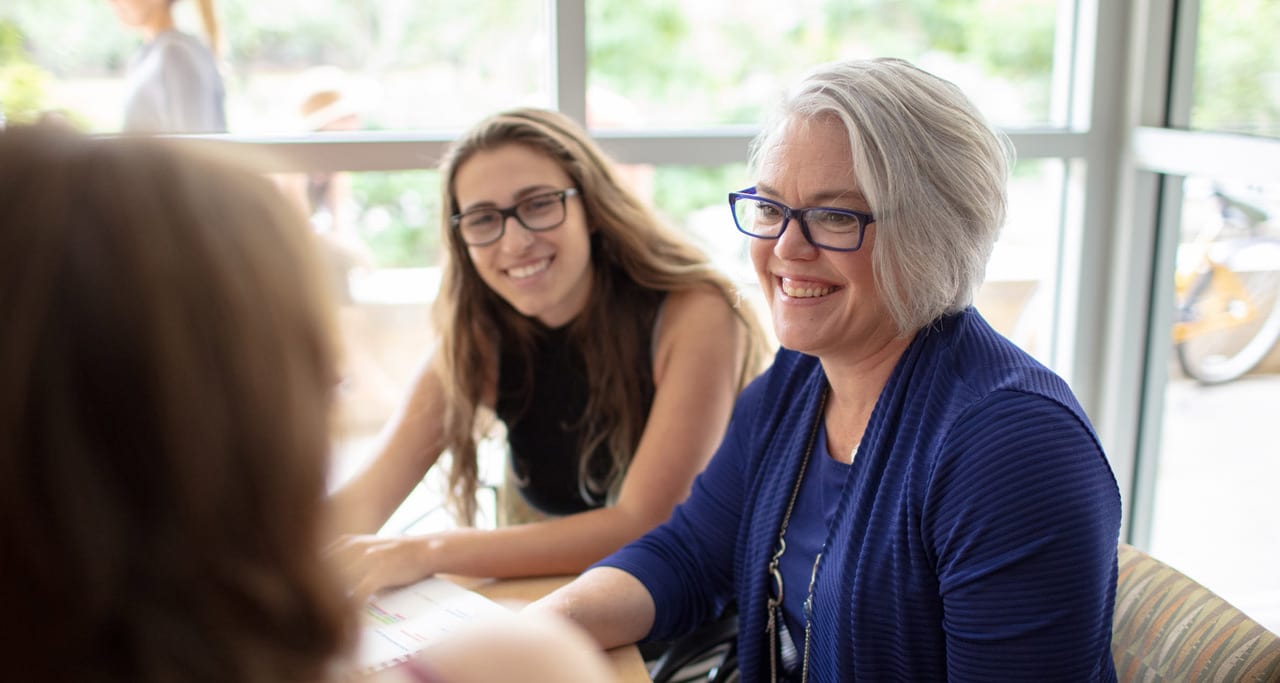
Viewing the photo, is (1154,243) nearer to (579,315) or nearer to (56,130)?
(579,315)

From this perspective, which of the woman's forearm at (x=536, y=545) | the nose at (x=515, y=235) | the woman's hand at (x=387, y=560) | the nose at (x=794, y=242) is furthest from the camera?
the nose at (x=515, y=235)

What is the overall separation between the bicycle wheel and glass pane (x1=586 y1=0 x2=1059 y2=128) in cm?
61

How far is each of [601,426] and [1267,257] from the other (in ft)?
5.35

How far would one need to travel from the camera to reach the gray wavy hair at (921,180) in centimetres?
131

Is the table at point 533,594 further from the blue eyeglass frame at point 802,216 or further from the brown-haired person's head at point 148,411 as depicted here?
the brown-haired person's head at point 148,411

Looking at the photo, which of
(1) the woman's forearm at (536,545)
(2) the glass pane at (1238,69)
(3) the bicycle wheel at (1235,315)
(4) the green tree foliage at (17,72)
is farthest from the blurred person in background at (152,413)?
(3) the bicycle wheel at (1235,315)

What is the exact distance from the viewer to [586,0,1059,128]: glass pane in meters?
2.66

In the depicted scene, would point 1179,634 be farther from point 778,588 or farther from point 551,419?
point 551,419

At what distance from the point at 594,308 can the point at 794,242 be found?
0.73m

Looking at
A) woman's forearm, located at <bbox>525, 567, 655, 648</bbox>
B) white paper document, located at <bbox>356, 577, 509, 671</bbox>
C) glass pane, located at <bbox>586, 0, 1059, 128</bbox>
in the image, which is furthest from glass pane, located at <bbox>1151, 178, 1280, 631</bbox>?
white paper document, located at <bbox>356, 577, 509, 671</bbox>

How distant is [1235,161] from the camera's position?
2.30 metres

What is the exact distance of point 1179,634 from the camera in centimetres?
127

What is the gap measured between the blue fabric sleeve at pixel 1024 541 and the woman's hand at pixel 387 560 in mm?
800

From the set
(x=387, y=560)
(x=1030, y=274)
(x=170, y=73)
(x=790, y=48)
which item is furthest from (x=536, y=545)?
(x=1030, y=274)
